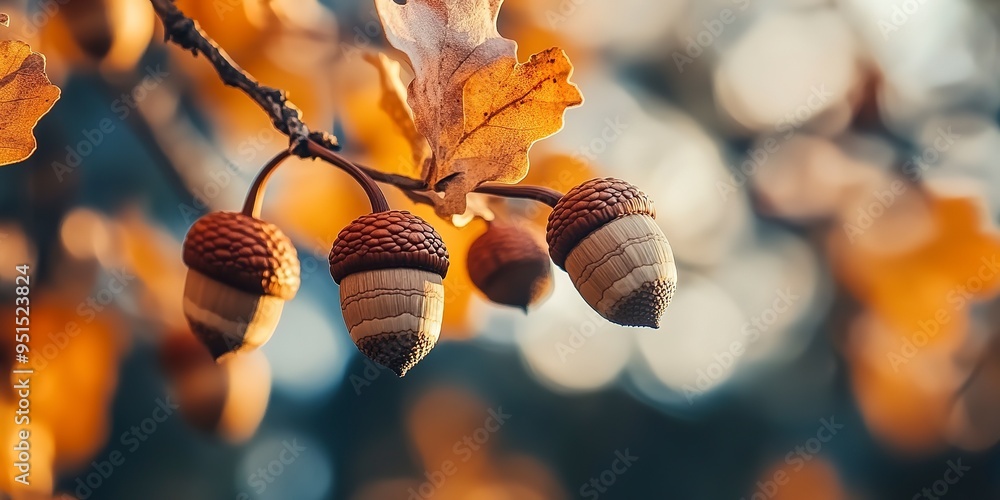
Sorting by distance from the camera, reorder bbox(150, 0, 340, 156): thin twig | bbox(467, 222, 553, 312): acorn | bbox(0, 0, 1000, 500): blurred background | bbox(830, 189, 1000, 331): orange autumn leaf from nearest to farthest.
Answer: bbox(150, 0, 340, 156): thin twig, bbox(467, 222, 553, 312): acorn, bbox(0, 0, 1000, 500): blurred background, bbox(830, 189, 1000, 331): orange autumn leaf

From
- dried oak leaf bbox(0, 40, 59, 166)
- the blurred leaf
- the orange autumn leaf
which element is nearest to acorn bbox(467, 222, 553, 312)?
the blurred leaf

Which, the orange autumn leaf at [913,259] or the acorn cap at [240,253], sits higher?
the acorn cap at [240,253]

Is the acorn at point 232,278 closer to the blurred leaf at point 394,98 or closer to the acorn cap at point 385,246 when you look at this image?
the acorn cap at point 385,246

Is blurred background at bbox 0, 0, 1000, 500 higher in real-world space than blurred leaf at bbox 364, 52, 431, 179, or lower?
lower

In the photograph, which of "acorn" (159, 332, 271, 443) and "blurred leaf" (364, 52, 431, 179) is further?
"acorn" (159, 332, 271, 443)

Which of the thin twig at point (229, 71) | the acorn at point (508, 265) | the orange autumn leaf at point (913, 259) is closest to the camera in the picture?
the thin twig at point (229, 71)

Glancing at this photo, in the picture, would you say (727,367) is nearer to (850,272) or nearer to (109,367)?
(850,272)

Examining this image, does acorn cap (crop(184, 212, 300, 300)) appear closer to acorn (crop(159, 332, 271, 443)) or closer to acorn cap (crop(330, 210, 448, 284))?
acorn cap (crop(330, 210, 448, 284))

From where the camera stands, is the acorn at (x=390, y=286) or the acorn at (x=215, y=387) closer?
the acorn at (x=390, y=286)

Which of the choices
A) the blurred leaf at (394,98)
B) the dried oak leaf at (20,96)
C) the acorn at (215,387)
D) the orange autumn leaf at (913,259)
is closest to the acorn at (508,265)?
the blurred leaf at (394,98)
